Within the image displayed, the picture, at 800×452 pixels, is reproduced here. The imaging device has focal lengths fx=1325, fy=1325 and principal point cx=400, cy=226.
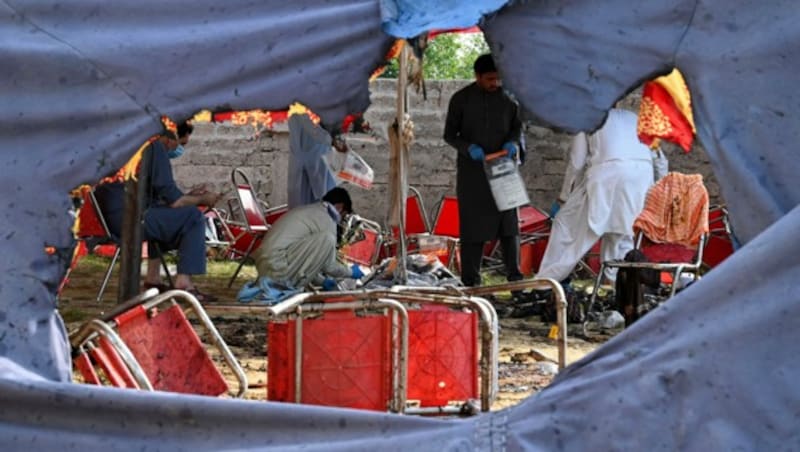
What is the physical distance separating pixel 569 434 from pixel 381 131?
33.6ft

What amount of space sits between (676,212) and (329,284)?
103 inches

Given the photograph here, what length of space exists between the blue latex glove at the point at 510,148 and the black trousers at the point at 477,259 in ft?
2.01

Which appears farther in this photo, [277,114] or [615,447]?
[277,114]

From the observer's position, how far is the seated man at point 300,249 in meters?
9.62

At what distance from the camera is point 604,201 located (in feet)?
33.4

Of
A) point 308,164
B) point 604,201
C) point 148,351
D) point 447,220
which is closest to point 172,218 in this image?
point 308,164

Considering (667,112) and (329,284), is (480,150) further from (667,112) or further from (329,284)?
(667,112)

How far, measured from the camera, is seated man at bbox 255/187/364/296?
9.62 m

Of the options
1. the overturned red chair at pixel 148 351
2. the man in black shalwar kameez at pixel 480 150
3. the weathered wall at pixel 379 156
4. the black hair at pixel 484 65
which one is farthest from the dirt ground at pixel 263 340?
the weathered wall at pixel 379 156

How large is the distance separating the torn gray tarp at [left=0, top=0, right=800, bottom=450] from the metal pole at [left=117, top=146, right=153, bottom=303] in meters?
3.25

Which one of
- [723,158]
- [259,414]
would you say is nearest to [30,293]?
[259,414]

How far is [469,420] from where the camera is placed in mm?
4238

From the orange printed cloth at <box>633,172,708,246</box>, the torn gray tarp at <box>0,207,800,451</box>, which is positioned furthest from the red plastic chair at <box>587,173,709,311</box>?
the torn gray tarp at <box>0,207,800,451</box>

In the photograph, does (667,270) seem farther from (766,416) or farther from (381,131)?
(381,131)
